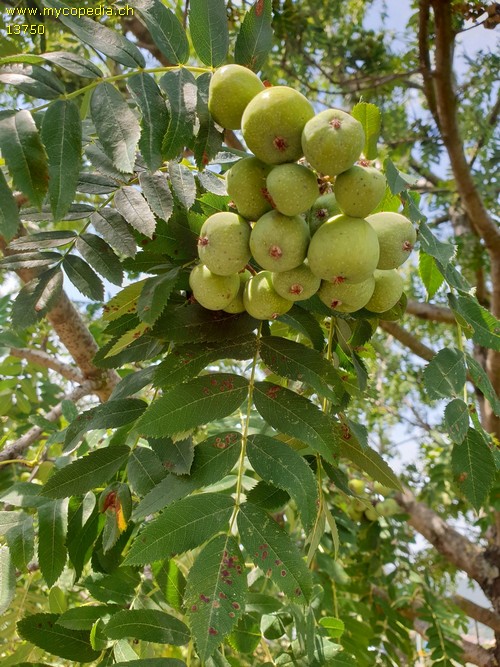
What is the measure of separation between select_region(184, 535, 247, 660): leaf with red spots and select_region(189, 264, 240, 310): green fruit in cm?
50

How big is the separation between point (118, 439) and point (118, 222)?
2.06 feet

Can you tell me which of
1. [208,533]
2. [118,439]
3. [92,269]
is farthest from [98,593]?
[92,269]

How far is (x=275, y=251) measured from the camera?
115cm

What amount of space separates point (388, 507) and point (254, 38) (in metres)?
3.30

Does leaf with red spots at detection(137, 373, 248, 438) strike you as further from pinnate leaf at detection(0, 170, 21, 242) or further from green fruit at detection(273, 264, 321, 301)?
pinnate leaf at detection(0, 170, 21, 242)

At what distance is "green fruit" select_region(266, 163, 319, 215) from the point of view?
3.74 ft

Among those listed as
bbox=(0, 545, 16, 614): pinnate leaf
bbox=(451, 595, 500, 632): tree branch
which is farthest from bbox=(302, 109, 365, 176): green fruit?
bbox=(451, 595, 500, 632): tree branch

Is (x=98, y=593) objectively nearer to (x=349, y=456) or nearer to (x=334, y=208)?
(x=349, y=456)

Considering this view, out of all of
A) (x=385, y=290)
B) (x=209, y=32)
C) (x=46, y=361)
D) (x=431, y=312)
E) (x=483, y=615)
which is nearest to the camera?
(x=385, y=290)

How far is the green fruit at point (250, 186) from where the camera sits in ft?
4.05

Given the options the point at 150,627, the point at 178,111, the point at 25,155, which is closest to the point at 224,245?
the point at 178,111

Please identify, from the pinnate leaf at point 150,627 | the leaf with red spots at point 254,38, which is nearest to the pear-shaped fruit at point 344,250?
the leaf with red spots at point 254,38

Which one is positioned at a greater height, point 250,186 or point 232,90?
point 232,90

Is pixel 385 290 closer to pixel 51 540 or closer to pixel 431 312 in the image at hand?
pixel 51 540
